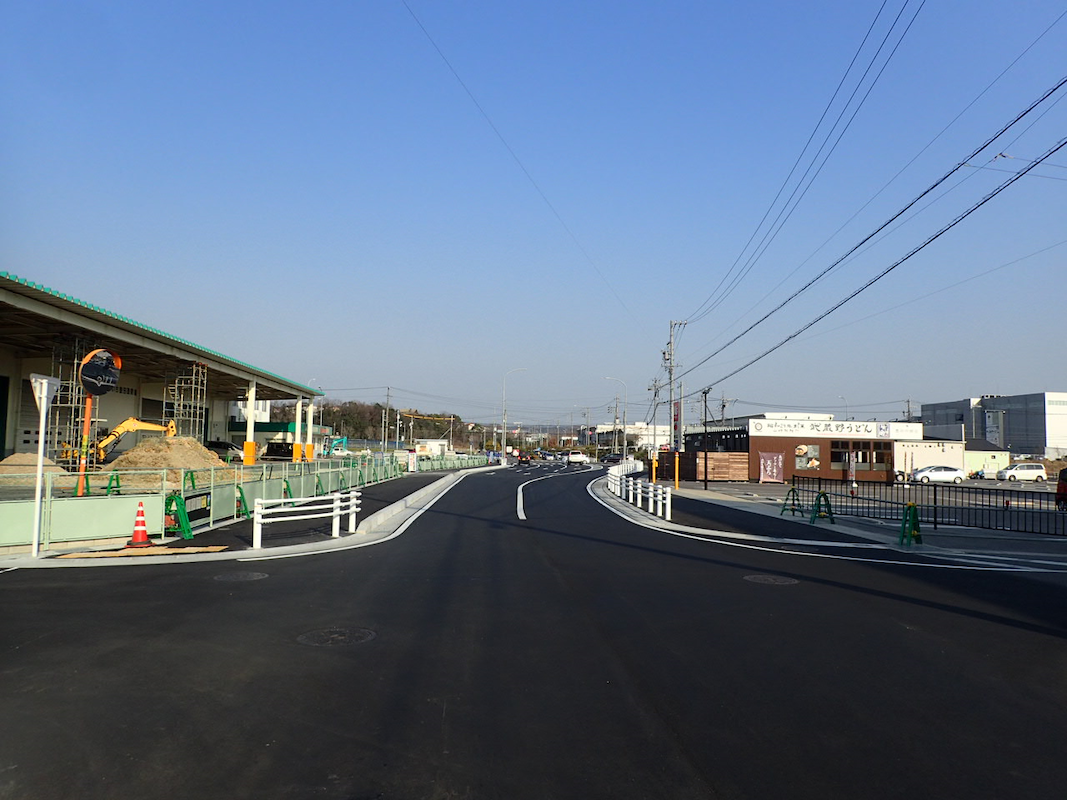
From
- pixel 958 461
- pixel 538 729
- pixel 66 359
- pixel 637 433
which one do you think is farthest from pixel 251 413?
pixel 637 433

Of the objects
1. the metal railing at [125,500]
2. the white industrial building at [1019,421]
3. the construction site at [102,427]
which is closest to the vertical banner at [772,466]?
the construction site at [102,427]

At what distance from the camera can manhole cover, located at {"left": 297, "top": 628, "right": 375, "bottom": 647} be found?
768 centimetres

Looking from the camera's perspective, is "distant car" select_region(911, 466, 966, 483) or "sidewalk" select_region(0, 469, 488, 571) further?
"distant car" select_region(911, 466, 966, 483)

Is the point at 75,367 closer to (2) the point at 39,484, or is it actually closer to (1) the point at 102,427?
(1) the point at 102,427

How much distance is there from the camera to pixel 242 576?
1155 cm

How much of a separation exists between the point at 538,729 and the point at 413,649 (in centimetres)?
243

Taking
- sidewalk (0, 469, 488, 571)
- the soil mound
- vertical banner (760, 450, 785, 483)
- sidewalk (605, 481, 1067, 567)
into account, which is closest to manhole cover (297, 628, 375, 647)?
sidewalk (0, 469, 488, 571)

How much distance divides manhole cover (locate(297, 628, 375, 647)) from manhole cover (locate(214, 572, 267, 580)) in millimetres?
3800

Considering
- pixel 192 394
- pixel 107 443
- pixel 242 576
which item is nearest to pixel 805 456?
pixel 192 394

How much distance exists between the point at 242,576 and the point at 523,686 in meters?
6.92

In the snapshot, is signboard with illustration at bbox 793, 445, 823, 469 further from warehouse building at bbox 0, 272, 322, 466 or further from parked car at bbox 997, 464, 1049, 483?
warehouse building at bbox 0, 272, 322, 466

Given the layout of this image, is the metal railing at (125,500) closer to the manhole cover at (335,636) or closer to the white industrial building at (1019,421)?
the manhole cover at (335,636)

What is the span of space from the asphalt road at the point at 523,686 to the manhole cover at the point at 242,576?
0.08 metres

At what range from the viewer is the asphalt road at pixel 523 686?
4.64 metres
